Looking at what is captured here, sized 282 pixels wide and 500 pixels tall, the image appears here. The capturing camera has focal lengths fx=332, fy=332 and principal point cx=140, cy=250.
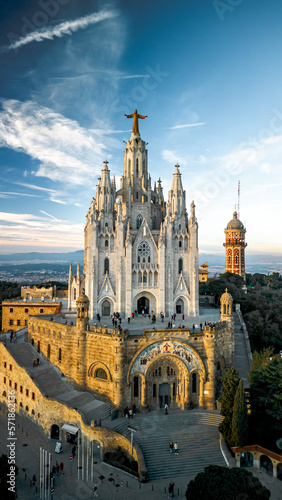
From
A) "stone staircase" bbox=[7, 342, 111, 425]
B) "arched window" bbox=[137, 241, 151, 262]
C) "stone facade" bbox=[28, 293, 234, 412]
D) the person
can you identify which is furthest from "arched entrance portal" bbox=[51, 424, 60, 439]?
"arched window" bbox=[137, 241, 151, 262]

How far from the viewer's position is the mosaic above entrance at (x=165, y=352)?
31.2 m

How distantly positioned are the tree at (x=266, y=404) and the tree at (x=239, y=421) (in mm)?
2166

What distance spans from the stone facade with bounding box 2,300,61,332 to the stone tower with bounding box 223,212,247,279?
6275cm

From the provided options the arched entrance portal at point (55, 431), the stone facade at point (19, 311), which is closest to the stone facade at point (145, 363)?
the arched entrance portal at point (55, 431)

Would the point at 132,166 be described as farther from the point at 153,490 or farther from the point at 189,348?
the point at 153,490

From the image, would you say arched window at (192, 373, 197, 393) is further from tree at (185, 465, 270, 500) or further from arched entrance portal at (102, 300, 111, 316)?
arched entrance portal at (102, 300, 111, 316)

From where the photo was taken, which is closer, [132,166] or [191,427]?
[191,427]

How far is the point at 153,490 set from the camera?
23.1 metres

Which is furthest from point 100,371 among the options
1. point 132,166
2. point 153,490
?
point 132,166

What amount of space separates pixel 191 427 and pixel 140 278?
19.5 m

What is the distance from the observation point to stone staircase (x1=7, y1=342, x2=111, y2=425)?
30.0m

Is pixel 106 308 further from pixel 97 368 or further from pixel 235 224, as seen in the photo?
pixel 235 224

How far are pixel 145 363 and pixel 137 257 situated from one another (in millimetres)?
16219

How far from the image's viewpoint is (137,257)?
1746 inches
